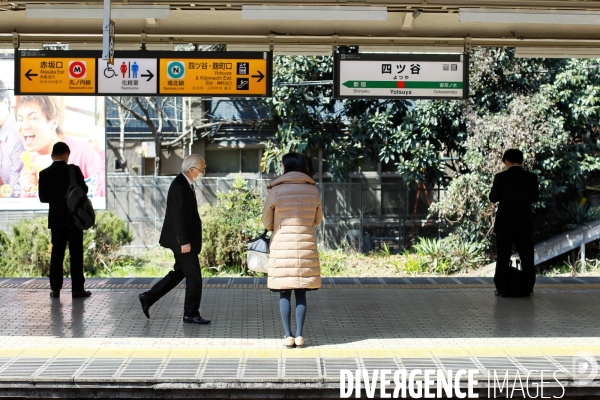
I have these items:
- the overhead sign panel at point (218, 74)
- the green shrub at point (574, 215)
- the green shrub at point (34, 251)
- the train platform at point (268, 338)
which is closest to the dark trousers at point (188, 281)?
the train platform at point (268, 338)

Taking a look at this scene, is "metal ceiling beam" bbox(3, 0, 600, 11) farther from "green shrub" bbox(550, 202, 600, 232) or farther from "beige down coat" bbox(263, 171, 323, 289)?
"green shrub" bbox(550, 202, 600, 232)

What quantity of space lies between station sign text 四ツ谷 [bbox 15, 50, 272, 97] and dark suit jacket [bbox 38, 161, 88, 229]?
39.1 inches

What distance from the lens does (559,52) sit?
1028cm

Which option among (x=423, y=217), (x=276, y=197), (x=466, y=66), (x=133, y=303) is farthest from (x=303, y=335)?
(x=423, y=217)

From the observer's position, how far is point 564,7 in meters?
8.36

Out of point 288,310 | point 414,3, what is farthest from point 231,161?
point 288,310

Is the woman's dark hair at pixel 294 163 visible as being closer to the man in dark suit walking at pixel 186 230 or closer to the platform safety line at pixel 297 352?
the man in dark suit walking at pixel 186 230

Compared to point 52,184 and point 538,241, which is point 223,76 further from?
point 538,241

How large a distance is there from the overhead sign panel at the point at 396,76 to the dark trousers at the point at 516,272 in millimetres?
1857

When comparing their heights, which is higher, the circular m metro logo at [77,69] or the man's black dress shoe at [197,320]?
the circular m metro logo at [77,69]

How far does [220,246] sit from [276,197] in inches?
404

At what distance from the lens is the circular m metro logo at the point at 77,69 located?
31.3 feet

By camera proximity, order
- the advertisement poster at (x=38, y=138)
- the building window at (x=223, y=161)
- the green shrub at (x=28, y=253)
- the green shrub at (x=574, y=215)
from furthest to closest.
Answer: the building window at (x=223, y=161) → the advertisement poster at (x=38, y=138) → the green shrub at (x=574, y=215) → the green shrub at (x=28, y=253)

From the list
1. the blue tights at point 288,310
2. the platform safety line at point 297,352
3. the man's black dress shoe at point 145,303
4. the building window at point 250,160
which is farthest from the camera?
the building window at point 250,160
